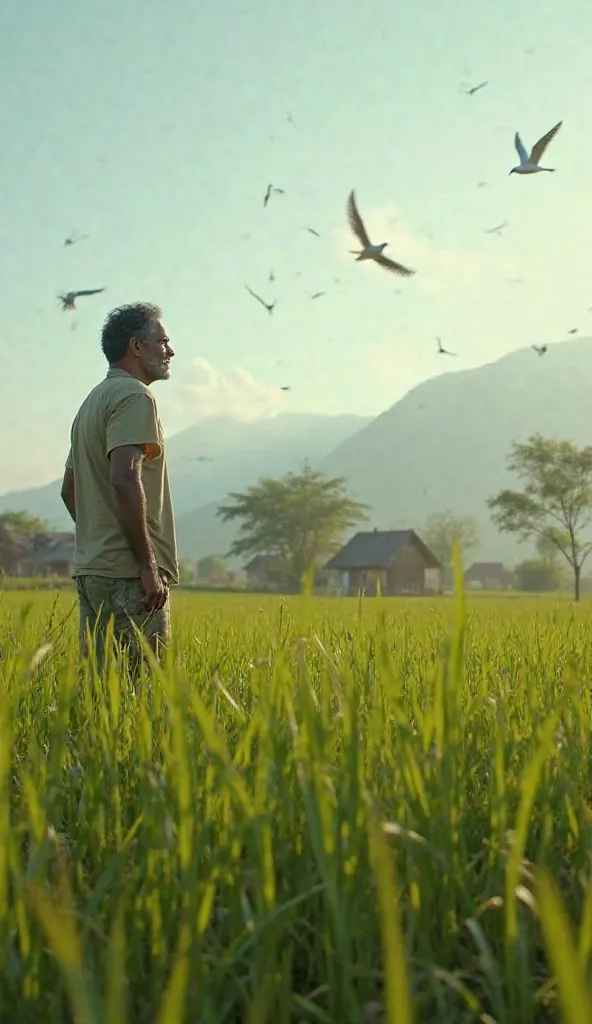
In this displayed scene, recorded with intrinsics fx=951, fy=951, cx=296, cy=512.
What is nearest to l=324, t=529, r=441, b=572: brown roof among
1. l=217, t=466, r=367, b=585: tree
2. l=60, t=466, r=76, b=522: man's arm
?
l=217, t=466, r=367, b=585: tree

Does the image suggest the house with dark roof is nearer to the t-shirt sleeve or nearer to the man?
the man

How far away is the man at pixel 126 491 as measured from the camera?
411 centimetres

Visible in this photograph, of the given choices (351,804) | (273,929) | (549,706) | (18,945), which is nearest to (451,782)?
(351,804)

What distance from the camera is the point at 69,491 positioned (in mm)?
4941

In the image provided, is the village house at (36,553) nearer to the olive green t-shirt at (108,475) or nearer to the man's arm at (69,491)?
the man's arm at (69,491)

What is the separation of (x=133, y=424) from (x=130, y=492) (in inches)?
11.7

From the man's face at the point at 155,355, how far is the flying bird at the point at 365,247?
9.02 feet

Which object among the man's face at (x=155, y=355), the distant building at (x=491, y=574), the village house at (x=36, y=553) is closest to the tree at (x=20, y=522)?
the village house at (x=36, y=553)

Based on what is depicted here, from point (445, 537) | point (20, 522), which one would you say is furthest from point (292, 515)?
point (445, 537)

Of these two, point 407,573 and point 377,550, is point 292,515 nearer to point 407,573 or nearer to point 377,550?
point 377,550

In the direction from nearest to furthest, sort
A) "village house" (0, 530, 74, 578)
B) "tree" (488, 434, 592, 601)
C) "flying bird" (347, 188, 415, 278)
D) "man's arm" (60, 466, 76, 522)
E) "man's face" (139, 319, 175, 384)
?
1. "man's face" (139, 319, 175, 384)
2. "man's arm" (60, 466, 76, 522)
3. "flying bird" (347, 188, 415, 278)
4. "tree" (488, 434, 592, 601)
5. "village house" (0, 530, 74, 578)

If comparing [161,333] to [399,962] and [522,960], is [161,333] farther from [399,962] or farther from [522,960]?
[399,962]

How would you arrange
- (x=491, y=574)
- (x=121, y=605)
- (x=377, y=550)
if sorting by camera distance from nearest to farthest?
(x=121, y=605)
(x=377, y=550)
(x=491, y=574)

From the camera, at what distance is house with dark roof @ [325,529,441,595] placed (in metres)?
71.5
